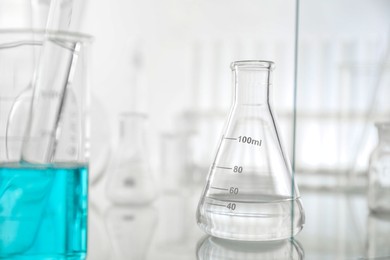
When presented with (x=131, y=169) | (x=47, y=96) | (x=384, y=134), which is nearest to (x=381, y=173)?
(x=384, y=134)

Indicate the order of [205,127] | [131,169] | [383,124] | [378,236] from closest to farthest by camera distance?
[378,236] → [383,124] → [131,169] → [205,127]

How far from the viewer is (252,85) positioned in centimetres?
69

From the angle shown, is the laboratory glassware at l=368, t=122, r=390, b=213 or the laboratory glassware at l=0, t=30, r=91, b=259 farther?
the laboratory glassware at l=368, t=122, r=390, b=213

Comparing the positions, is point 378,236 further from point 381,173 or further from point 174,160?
point 174,160

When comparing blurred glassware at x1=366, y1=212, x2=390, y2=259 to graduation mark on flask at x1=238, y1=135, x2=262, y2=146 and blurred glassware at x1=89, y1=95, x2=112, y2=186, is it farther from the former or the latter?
blurred glassware at x1=89, y1=95, x2=112, y2=186

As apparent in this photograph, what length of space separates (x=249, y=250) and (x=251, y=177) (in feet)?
0.34

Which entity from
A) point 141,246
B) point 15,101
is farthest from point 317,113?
point 15,101

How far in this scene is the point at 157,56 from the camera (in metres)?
2.83

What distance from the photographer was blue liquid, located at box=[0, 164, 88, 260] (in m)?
0.50

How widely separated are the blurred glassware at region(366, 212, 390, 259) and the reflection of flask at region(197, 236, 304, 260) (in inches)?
3.7

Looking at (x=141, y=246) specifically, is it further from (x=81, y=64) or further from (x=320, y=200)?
(x=320, y=200)

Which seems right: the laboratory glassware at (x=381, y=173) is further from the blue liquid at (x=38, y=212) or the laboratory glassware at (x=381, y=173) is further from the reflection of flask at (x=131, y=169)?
the blue liquid at (x=38, y=212)

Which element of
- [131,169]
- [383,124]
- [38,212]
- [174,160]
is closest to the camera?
[38,212]

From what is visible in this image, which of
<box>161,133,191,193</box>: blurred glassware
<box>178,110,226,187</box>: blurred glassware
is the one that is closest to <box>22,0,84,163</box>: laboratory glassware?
<box>161,133,191,193</box>: blurred glassware
